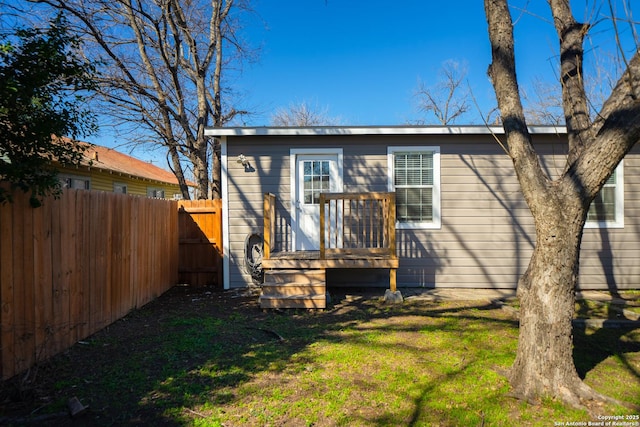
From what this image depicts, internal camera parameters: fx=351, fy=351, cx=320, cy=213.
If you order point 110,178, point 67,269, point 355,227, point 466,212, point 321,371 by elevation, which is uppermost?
point 110,178

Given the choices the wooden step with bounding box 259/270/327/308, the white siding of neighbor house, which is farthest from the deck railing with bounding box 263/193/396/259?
the wooden step with bounding box 259/270/327/308

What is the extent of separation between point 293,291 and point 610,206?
5.78 m

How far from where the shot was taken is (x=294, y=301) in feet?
16.4

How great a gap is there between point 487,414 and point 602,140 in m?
2.00

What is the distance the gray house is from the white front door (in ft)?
0.06

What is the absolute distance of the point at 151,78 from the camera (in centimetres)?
979

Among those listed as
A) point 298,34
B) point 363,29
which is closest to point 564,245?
point 363,29

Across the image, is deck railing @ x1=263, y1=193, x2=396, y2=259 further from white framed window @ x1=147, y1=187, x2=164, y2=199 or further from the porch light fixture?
white framed window @ x1=147, y1=187, x2=164, y2=199

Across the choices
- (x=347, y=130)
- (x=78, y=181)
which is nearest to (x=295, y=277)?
(x=347, y=130)

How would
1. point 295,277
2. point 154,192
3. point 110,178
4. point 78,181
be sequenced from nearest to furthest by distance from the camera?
point 295,277 → point 78,181 → point 110,178 → point 154,192

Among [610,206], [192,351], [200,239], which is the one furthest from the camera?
[200,239]

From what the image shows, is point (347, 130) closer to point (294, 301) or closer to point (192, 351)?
point (294, 301)

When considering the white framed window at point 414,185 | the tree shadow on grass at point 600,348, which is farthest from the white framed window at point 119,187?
the tree shadow on grass at point 600,348

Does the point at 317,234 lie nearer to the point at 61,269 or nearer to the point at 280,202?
the point at 280,202
